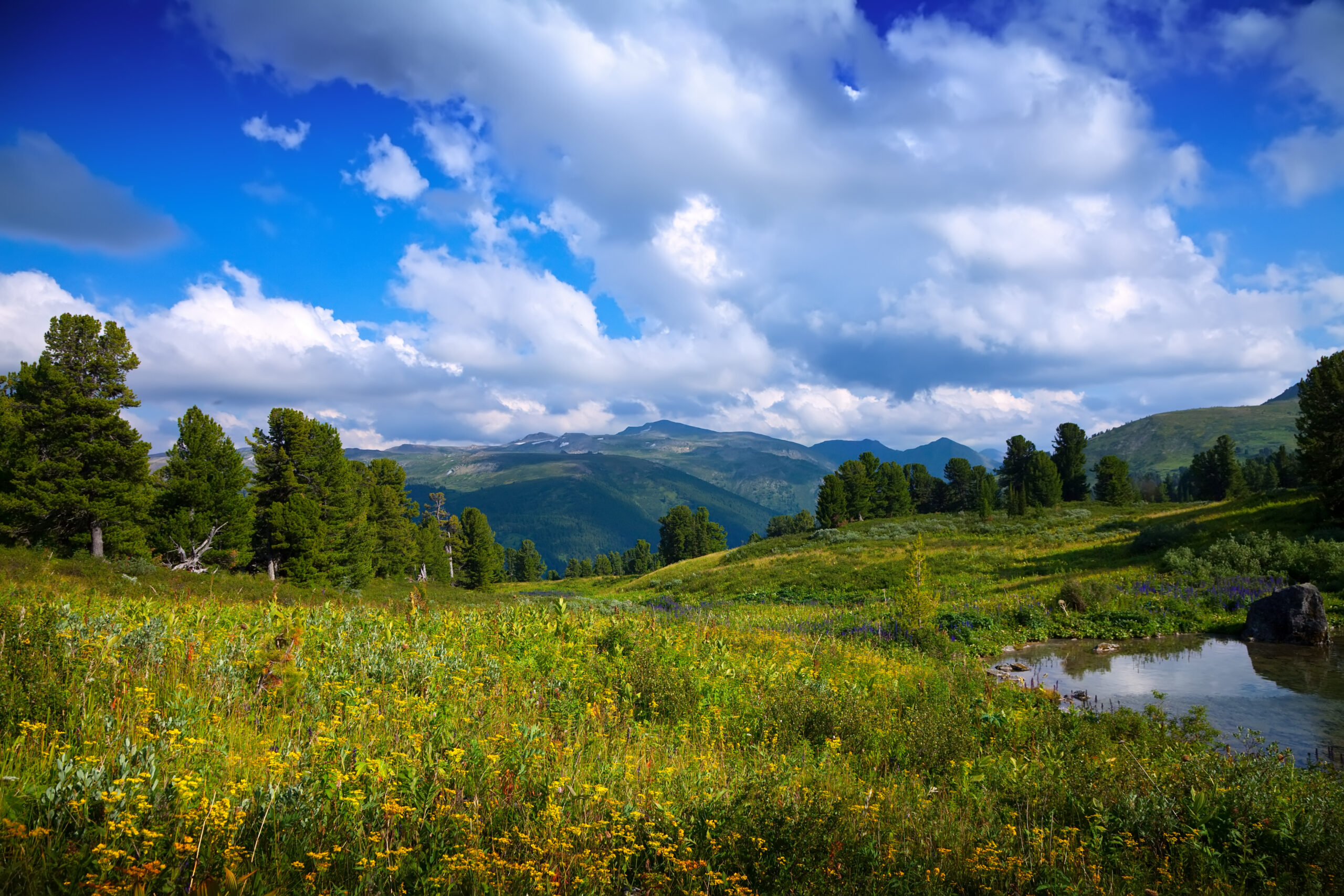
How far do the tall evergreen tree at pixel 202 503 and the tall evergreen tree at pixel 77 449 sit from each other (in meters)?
3.00

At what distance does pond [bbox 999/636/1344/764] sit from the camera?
972 cm

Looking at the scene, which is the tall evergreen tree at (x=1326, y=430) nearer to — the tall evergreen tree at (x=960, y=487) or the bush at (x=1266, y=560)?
the bush at (x=1266, y=560)

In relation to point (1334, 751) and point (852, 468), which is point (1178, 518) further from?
point (852, 468)

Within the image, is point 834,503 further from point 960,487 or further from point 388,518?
point 388,518

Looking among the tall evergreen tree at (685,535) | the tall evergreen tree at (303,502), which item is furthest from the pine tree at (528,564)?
the tall evergreen tree at (303,502)

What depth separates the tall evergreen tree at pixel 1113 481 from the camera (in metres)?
87.2

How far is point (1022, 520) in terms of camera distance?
62.2 meters

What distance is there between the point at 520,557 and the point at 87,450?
95854 mm

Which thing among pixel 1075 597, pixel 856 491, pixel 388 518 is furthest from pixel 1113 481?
pixel 388 518

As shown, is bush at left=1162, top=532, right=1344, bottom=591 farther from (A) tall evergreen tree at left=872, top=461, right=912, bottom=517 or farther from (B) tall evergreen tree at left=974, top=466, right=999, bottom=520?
(A) tall evergreen tree at left=872, top=461, right=912, bottom=517

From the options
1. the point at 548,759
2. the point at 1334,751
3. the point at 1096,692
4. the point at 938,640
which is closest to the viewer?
the point at 548,759

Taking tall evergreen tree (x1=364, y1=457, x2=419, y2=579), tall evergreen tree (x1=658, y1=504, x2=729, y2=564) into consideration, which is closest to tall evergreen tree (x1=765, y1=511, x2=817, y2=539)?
tall evergreen tree (x1=658, y1=504, x2=729, y2=564)

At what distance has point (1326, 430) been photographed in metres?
29.1

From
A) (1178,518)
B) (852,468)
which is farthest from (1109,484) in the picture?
(1178,518)
